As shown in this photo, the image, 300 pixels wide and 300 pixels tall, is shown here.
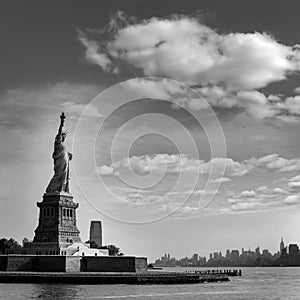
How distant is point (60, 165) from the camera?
11644 cm

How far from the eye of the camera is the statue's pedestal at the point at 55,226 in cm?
10688

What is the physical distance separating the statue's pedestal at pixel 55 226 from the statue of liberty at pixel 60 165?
1689 mm

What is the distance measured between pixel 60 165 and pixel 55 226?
489 inches

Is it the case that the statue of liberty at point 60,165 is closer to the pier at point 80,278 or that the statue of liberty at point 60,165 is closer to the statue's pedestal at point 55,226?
the statue's pedestal at point 55,226

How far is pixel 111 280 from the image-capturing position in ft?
281

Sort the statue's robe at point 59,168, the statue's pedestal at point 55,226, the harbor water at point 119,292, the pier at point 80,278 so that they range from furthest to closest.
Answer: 1. the statue's robe at point 59,168
2. the statue's pedestal at point 55,226
3. the pier at point 80,278
4. the harbor water at point 119,292

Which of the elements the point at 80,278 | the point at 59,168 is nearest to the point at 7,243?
the point at 59,168

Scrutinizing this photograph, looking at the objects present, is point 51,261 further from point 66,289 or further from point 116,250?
point 116,250

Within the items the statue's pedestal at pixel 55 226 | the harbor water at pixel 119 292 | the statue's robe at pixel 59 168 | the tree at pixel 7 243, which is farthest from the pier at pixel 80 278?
the tree at pixel 7 243

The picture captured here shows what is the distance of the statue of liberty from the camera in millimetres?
115188

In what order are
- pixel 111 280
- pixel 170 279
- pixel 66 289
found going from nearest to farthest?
pixel 66 289, pixel 111 280, pixel 170 279

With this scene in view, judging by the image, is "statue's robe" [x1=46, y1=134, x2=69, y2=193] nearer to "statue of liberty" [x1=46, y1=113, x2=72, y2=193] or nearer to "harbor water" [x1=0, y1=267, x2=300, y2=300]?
"statue of liberty" [x1=46, y1=113, x2=72, y2=193]

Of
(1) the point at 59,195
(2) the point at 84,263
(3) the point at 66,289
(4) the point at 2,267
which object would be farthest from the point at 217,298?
(1) the point at 59,195

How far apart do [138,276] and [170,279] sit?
637cm
